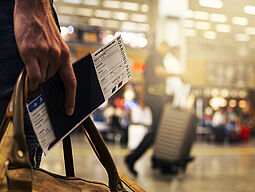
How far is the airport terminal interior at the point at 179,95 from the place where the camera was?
4246mm

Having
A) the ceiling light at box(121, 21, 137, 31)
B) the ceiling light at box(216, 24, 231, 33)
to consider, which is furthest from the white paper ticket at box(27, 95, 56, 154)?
the ceiling light at box(121, 21, 137, 31)

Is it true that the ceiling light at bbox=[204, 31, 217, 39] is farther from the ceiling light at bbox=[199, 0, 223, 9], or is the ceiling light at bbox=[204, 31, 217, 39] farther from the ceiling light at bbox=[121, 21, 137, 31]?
the ceiling light at bbox=[199, 0, 223, 9]

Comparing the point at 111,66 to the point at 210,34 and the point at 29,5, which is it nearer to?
the point at 29,5

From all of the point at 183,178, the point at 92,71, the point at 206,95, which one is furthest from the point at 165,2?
the point at 206,95

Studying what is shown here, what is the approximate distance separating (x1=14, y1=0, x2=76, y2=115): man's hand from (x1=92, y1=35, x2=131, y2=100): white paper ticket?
0.45ft

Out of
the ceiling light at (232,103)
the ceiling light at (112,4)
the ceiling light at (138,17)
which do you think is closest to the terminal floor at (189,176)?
the ceiling light at (112,4)

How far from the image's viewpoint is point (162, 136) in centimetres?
434

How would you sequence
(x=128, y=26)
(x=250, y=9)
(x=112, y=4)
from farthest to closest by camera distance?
(x=128, y=26) → (x=112, y=4) → (x=250, y=9)

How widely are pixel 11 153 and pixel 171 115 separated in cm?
392

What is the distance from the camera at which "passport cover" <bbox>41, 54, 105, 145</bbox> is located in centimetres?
71

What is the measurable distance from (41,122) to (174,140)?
3.71 m

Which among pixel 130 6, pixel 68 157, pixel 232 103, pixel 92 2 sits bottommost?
pixel 232 103

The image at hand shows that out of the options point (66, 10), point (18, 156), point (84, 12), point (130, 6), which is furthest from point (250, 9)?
point (84, 12)

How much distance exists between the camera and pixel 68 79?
0.70m
